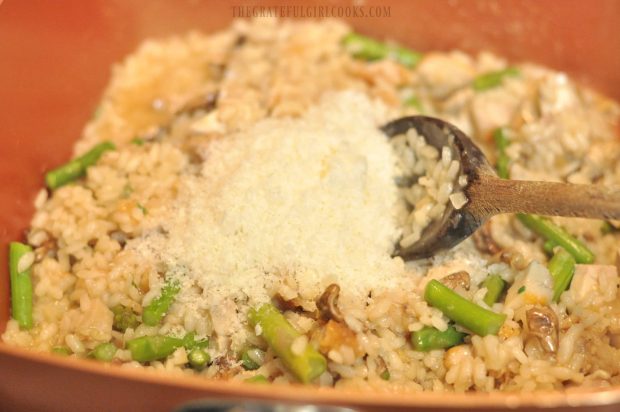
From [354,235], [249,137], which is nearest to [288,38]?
[249,137]

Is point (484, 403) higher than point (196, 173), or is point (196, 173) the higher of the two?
point (196, 173)

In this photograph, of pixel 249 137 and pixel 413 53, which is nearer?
pixel 249 137

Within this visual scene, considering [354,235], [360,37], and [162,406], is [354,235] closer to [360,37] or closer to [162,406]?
[162,406]

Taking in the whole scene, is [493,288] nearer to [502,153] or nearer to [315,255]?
[315,255]

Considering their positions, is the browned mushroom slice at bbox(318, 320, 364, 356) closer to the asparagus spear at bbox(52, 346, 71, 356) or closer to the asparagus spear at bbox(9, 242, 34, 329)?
the asparagus spear at bbox(52, 346, 71, 356)

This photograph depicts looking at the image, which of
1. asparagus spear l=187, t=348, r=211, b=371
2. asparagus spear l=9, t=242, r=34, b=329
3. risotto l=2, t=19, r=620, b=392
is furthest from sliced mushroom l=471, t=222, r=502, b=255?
asparagus spear l=9, t=242, r=34, b=329

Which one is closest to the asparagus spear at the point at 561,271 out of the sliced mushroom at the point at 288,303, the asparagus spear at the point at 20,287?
the sliced mushroom at the point at 288,303

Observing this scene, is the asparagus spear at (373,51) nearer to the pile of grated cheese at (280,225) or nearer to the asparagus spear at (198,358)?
the pile of grated cheese at (280,225)
